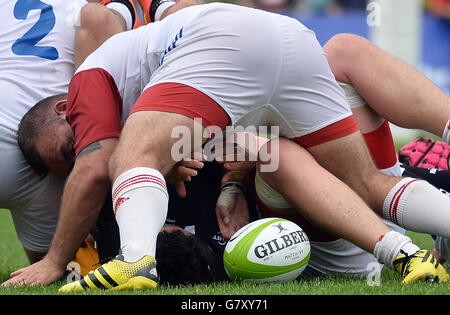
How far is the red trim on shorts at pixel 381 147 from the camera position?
3801mm

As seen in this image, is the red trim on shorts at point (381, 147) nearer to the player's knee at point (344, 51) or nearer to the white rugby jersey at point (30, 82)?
the player's knee at point (344, 51)

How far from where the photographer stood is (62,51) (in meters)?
4.54

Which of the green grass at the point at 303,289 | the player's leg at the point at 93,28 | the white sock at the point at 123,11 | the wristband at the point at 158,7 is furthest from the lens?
the wristband at the point at 158,7

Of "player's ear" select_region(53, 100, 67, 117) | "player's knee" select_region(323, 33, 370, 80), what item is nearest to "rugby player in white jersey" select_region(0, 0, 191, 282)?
"player's ear" select_region(53, 100, 67, 117)

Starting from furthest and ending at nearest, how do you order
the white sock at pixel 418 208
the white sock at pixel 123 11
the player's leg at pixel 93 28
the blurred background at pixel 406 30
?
the blurred background at pixel 406 30 → the white sock at pixel 123 11 → the player's leg at pixel 93 28 → the white sock at pixel 418 208

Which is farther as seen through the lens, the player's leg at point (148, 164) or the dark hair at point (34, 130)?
the dark hair at point (34, 130)

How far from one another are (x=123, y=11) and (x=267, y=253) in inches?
80.7

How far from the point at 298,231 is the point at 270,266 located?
228 mm

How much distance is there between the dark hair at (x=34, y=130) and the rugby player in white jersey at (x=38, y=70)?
0.14 ft

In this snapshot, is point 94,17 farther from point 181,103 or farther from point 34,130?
point 181,103

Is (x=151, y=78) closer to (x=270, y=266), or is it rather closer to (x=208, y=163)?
(x=208, y=163)

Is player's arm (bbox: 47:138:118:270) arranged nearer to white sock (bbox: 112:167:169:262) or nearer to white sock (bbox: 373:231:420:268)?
white sock (bbox: 112:167:169:262)

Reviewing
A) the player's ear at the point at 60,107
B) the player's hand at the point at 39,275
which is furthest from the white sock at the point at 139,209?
the player's ear at the point at 60,107
